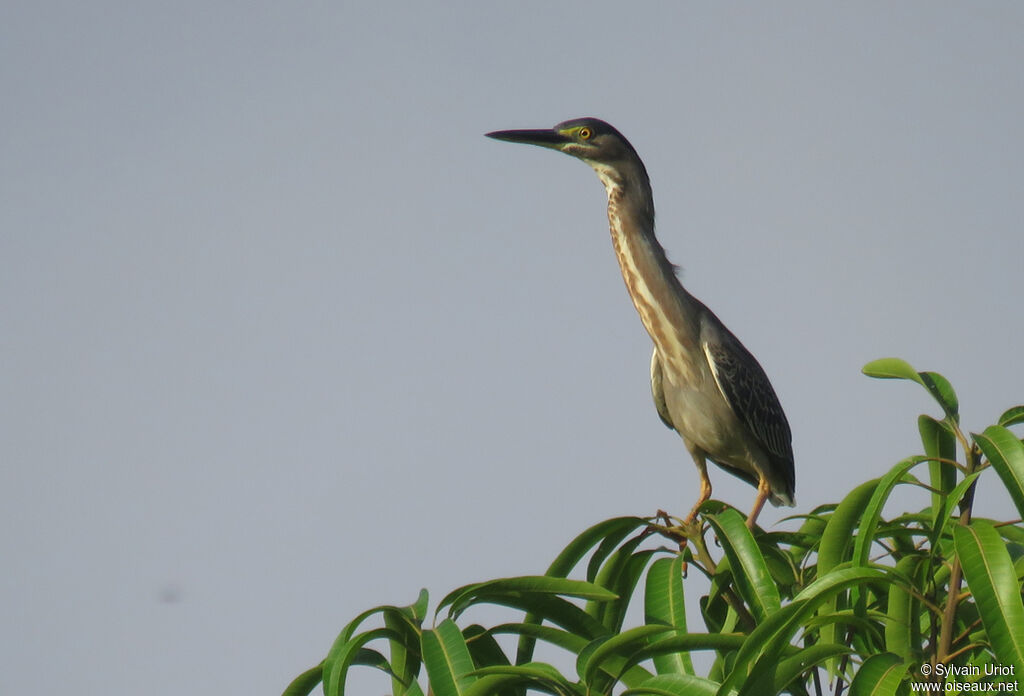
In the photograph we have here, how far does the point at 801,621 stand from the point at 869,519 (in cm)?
36

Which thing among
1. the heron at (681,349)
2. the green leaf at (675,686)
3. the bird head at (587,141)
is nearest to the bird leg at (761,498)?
the heron at (681,349)

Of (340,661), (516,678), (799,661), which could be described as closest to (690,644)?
(799,661)

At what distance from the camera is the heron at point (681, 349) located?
5.70m

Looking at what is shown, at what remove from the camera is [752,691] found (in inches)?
93.4

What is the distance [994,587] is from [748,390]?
11.7ft

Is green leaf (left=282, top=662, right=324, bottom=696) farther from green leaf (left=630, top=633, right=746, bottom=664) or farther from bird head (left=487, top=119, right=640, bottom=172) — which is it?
bird head (left=487, top=119, right=640, bottom=172)

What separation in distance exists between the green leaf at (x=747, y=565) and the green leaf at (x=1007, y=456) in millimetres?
592

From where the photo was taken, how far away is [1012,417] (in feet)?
8.80

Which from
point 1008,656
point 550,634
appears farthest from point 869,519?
point 550,634

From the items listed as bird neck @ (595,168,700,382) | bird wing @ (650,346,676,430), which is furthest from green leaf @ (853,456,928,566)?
bird wing @ (650,346,676,430)

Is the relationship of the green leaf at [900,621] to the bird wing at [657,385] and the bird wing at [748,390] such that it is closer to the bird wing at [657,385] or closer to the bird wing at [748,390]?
the bird wing at [748,390]

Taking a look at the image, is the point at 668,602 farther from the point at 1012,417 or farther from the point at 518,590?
the point at 1012,417

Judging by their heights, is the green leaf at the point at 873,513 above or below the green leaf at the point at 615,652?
above

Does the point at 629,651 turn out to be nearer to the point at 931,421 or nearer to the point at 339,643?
the point at 339,643
